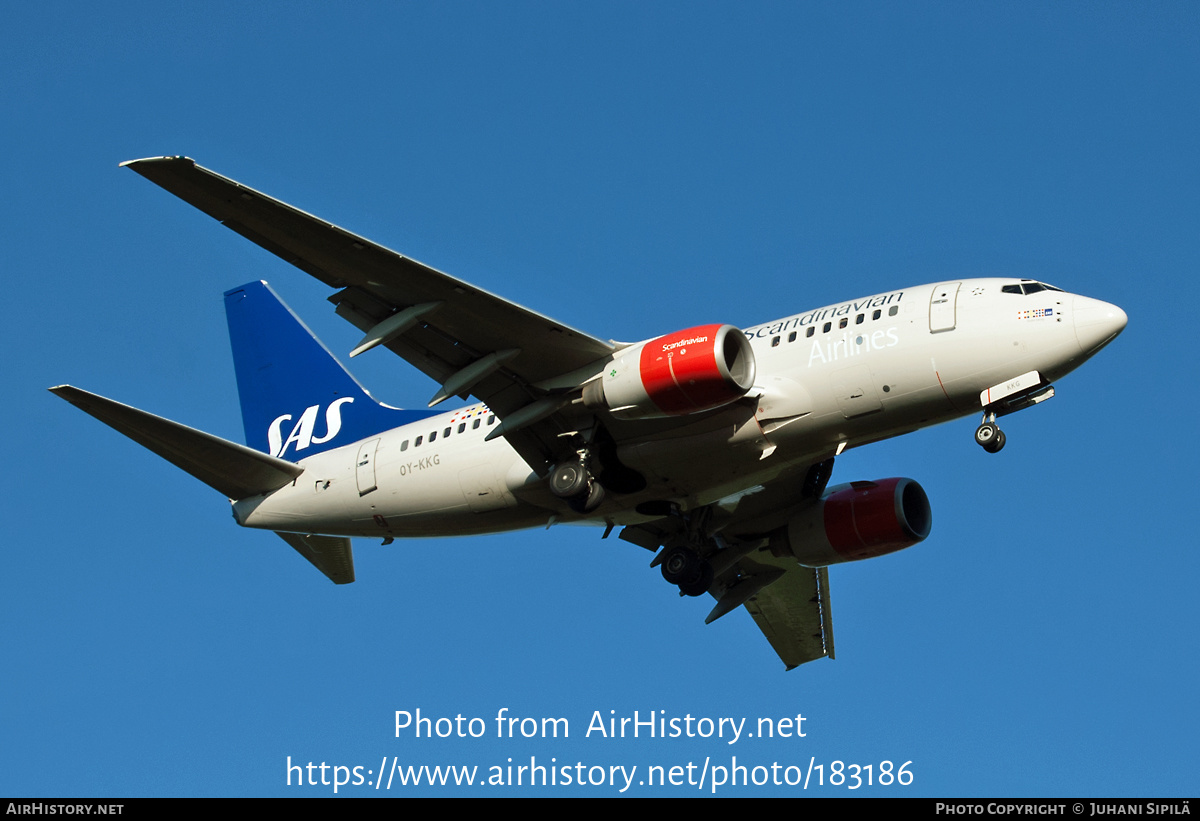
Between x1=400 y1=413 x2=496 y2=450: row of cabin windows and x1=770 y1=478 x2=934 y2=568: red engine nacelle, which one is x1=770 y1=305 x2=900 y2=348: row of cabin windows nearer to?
x1=770 y1=478 x2=934 y2=568: red engine nacelle

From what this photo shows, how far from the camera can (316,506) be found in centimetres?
3256

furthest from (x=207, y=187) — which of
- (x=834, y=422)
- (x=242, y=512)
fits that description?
(x=834, y=422)

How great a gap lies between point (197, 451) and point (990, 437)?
1761 cm

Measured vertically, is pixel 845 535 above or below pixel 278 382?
below

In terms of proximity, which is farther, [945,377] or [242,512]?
[242,512]

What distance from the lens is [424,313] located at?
27.7 meters

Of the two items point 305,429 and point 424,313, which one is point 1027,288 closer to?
point 424,313

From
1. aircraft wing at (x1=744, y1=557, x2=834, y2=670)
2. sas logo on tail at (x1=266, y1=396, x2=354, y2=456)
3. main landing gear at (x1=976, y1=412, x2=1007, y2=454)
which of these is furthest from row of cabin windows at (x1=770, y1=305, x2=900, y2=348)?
sas logo on tail at (x1=266, y1=396, x2=354, y2=456)

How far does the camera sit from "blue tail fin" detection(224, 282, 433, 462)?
34906 mm
